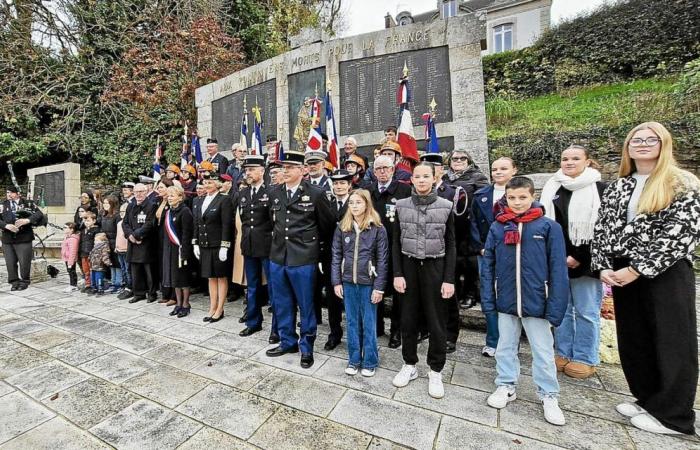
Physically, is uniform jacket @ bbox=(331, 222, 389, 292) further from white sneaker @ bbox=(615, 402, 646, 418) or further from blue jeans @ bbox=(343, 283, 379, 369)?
white sneaker @ bbox=(615, 402, 646, 418)

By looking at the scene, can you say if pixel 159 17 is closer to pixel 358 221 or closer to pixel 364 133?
pixel 364 133

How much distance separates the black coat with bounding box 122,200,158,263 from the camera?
5754 millimetres

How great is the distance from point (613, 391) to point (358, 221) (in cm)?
262

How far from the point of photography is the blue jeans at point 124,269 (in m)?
6.47

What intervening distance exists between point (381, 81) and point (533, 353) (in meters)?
6.17

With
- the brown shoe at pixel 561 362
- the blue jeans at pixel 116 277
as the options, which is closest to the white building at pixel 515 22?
the blue jeans at pixel 116 277

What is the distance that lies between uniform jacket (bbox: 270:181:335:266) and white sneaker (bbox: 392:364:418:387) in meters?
1.36

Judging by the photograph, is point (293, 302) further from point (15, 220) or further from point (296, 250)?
point (15, 220)

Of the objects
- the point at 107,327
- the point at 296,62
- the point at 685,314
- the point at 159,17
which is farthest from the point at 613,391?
the point at 159,17

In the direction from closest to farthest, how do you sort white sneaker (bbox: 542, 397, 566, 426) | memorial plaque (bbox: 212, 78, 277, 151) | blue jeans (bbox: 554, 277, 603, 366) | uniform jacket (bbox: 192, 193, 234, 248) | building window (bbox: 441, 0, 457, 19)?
white sneaker (bbox: 542, 397, 566, 426) < blue jeans (bbox: 554, 277, 603, 366) < uniform jacket (bbox: 192, 193, 234, 248) < memorial plaque (bbox: 212, 78, 277, 151) < building window (bbox: 441, 0, 457, 19)

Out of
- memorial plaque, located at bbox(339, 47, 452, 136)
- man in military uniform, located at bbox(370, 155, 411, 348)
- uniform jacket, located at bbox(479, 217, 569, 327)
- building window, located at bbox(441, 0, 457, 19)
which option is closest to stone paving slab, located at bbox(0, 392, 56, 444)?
man in military uniform, located at bbox(370, 155, 411, 348)

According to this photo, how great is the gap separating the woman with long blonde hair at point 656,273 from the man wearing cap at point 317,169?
2.93 meters

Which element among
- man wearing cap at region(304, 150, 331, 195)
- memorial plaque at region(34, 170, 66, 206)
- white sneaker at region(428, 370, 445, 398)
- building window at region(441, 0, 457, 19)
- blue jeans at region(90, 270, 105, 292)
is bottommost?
white sneaker at region(428, 370, 445, 398)

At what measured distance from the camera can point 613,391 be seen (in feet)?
9.73
